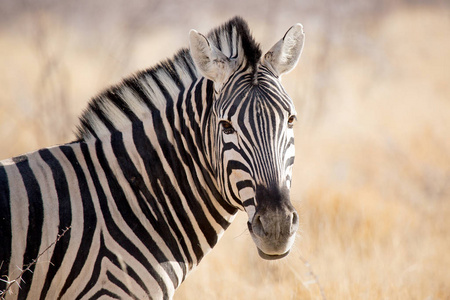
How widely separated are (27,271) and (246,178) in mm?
1454

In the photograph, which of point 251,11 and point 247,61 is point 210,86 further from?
point 251,11

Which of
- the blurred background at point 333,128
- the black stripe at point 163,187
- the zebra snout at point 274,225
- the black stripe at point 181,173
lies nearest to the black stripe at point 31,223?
the black stripe at point 163,187

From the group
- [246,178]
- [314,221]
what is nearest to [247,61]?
[246,178]

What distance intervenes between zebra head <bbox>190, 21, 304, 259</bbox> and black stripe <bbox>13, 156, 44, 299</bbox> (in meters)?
1.13

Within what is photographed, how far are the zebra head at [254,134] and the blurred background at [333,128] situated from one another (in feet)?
1.71

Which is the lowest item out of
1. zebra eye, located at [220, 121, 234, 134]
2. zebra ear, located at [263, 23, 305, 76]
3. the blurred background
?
zebra eye, located at [220, 121, 234, 134]

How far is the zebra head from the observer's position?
2.77 meters

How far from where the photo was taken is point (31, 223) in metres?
2.95

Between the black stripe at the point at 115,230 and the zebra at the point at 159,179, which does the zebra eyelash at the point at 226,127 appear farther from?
the black stripe at the point at 115,230

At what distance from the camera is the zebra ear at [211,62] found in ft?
10.2

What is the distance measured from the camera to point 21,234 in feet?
9.59

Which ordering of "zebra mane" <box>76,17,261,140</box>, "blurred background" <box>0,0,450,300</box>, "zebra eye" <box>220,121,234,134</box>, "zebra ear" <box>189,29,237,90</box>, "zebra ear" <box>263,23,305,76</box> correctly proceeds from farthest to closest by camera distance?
"blurred background" <box>0,0,450,300</box>, "zebra mane" <box>76,17,261,140</box>, "zebra ear" <box>263,23,305,76</box>, "zebra ear" <box>189,29,237,90</box>, "zebra eye" <box>220,121,234,134</box>

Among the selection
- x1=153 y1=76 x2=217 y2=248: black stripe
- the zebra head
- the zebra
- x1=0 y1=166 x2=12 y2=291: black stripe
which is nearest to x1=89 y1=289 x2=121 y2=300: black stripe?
the zebra

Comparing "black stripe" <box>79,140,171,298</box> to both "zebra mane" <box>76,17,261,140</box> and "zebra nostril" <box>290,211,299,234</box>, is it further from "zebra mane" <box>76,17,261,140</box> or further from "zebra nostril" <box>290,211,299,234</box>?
"zebra nostril" <box>290,211,299,234</box>
